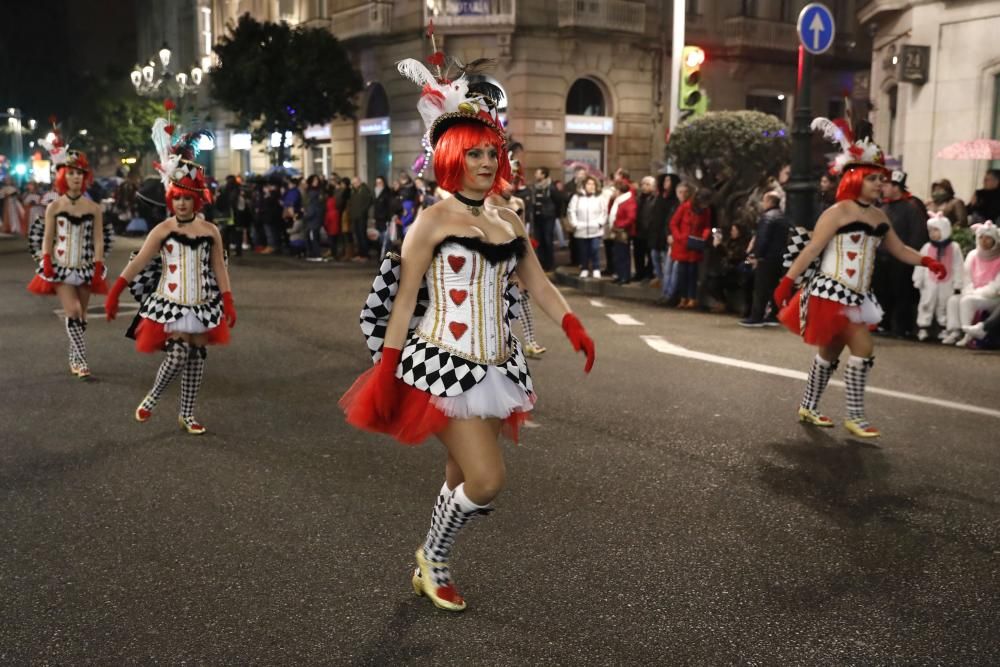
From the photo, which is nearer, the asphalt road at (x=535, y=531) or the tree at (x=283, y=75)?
the asphalt road at (x=535, y=531)

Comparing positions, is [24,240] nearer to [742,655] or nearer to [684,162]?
[684,162]

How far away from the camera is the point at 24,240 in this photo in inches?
1174

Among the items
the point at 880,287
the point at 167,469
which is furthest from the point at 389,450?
the point at 880,287

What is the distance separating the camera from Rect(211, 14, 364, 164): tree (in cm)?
3150

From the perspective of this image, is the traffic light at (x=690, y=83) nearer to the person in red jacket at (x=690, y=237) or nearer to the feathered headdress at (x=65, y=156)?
the person in red jacket at (x=690, y=237)

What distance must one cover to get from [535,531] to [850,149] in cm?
345

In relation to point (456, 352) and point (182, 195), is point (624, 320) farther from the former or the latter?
point (456, 352)

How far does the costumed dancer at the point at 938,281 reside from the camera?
35.2ft

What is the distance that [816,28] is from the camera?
12.1 metres

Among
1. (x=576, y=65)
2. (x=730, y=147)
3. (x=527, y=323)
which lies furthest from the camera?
(x=576, y=65)

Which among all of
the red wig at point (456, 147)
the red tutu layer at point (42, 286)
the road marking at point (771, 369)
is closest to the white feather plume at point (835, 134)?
the road marking at point (771, 369)

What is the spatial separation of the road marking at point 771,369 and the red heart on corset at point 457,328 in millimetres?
5003

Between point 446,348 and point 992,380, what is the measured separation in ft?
21.5

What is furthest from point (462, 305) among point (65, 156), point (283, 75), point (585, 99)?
point (283, 75)
